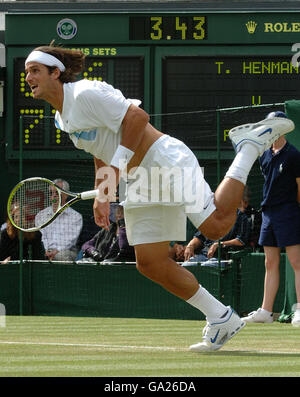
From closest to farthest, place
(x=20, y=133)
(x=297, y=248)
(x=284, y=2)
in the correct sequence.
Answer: (x=297, y=248), (x=20, y=133), (x=284, y=2)

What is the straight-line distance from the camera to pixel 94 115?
22.0 ft

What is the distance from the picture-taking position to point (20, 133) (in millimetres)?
13234

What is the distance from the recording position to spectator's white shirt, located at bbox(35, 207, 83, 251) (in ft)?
42.9

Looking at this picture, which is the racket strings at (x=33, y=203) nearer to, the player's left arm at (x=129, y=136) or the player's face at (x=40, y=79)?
the player's face at (x=40, y=79)

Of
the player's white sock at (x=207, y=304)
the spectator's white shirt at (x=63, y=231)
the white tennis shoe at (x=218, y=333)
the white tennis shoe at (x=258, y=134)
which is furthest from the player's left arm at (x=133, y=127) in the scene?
the spectator's white shirt at (x=63, y=231)

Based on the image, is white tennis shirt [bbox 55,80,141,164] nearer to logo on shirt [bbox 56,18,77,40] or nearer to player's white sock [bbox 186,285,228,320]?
player's white sock [bbox 186,285,228,320]

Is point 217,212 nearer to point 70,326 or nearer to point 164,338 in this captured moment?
point 164,338

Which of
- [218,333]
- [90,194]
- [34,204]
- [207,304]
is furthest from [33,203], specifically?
[218,333]

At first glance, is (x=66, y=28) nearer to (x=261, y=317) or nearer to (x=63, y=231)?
(x=63, y=231)

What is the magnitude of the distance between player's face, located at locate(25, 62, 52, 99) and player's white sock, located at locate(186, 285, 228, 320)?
1.62 metres

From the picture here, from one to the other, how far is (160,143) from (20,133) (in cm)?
672

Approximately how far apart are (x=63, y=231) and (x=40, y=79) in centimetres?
628
